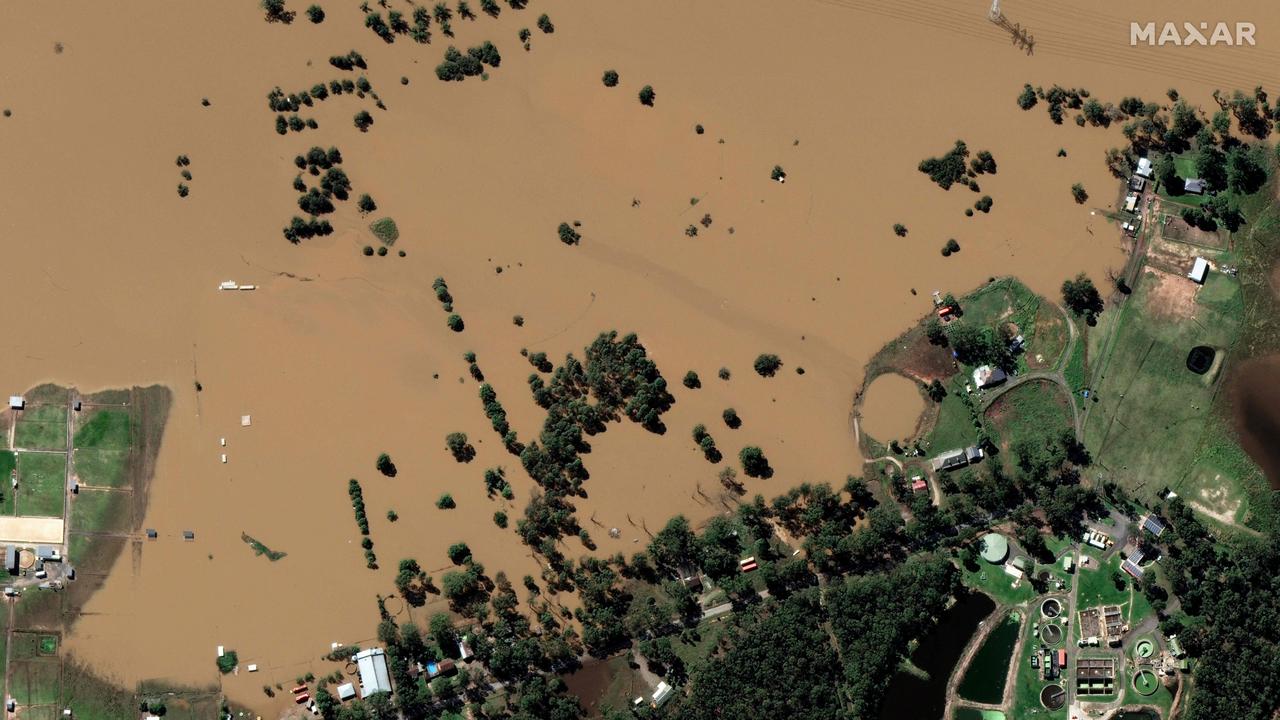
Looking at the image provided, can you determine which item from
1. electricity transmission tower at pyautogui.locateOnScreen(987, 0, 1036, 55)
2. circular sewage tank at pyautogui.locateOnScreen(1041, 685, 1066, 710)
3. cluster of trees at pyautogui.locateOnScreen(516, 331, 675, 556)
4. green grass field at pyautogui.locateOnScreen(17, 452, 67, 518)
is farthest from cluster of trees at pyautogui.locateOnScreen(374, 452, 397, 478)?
electricity transmission tower at pyautogui.locateOnScreen(987, 0, 1036, 55)

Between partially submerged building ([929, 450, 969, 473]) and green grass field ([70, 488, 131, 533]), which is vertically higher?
green grass field ([70, 488, 131, 533])

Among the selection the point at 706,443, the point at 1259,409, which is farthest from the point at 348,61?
the point at 1259,409

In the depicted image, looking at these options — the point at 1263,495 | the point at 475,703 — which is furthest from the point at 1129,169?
the point at 475,703

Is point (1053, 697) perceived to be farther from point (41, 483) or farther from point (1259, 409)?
point (41, 483)

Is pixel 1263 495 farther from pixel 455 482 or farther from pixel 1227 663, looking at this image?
pixel 455 482

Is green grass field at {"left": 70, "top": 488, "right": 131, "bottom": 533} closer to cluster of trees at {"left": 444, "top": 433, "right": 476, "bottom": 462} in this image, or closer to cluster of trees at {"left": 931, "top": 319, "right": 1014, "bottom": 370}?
cluster of trees at {"left": 444, "top": 433, "right": 476, "bottom": 462}

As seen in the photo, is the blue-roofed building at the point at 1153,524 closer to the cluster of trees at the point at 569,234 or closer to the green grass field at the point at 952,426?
the green grass field at the point at 952,426
